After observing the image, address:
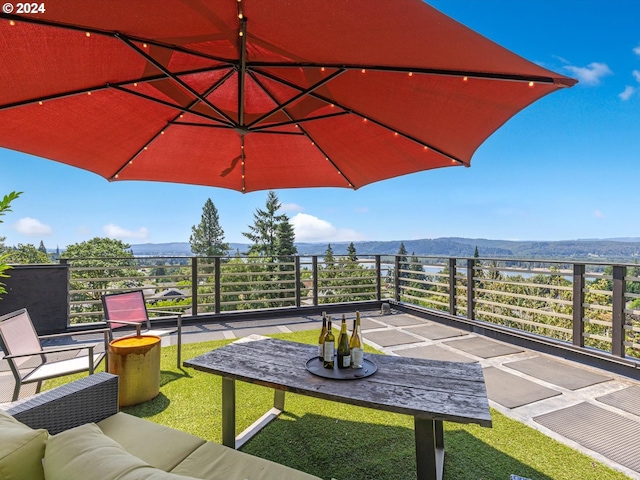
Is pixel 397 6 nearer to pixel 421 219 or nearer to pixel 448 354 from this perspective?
pixel 448 354

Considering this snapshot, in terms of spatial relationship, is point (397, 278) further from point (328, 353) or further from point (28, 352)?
point (28, 352)

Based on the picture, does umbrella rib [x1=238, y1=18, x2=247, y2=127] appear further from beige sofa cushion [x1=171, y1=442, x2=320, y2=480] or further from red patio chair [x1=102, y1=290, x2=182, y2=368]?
red patio chair [x1=102, y1=290, x2=182, y2=368]

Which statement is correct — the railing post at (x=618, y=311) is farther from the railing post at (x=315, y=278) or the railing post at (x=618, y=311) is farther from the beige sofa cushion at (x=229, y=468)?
the railing post at (x=315, y=278)

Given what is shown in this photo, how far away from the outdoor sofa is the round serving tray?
22.2 inches

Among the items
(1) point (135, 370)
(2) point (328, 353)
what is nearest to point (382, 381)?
(2) point (328, 353)

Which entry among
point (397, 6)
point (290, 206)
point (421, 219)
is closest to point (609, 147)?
point (421, 219)

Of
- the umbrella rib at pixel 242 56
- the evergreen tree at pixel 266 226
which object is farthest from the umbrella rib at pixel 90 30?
the evergreen tree at pixel 266 226

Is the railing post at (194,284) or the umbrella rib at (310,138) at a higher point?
the umbrella rib at (310,138)

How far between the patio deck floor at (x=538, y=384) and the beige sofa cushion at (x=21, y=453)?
291 centimetres

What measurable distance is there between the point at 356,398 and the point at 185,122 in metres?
2.70

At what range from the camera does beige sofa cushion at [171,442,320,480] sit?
132 centimetres

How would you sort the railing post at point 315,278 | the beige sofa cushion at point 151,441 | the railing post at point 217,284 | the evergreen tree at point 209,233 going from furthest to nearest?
the evergreen tree at point 209,233 → the railing post at point 315,278 → the railing post at point 217,284 → the beige sofa cushion at point 151,441

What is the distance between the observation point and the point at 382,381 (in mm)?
1832

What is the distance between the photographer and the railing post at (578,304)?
154 inches
